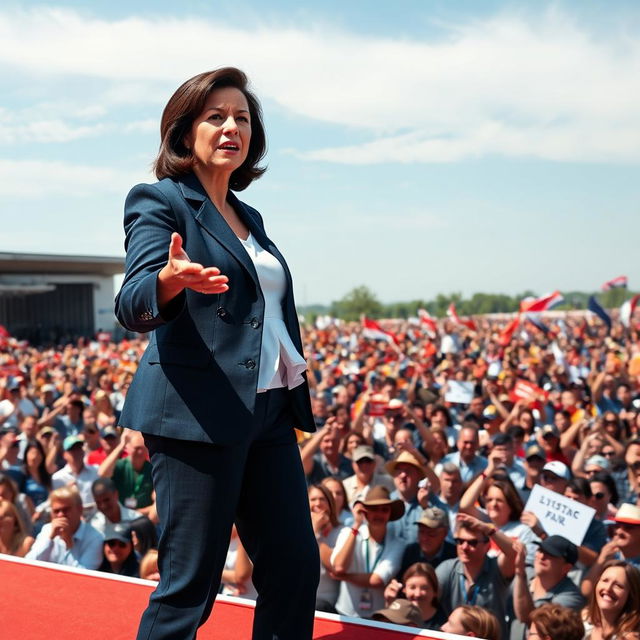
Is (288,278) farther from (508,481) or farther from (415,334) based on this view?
(415,334)

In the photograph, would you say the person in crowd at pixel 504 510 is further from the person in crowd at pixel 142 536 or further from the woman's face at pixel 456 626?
the person in crowd at pixel 142 536

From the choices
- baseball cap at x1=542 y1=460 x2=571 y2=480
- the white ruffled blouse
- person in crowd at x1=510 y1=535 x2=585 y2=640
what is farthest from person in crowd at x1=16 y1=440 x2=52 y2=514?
the white ruffled blouse

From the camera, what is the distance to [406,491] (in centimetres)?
562

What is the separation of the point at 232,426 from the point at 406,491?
13.1 feet

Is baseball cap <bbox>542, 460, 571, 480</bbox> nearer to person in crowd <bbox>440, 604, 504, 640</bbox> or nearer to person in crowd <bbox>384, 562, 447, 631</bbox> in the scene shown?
person in crowd <bbox>384, 562, 447, 631</bbox>

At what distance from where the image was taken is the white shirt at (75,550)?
4.70 metres

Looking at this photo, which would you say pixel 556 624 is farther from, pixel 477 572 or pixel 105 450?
pixel 105 450

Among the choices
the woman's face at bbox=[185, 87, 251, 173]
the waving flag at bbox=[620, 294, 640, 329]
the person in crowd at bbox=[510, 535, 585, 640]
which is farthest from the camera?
the waving flag at bbox=[620, 294, 640, 329]

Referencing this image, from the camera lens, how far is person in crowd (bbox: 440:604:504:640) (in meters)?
3.49

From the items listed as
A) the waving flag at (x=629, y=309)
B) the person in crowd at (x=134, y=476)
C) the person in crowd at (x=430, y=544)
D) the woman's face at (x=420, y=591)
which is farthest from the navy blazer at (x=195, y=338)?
the waving flag at (x=629, y=309)

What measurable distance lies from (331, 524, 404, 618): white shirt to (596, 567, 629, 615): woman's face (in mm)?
1256

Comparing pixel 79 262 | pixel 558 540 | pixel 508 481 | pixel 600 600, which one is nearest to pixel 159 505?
pixel 600 600

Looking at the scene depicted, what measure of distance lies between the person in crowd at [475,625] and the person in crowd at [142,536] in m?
1.98

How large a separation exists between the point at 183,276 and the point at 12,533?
13.7ft
